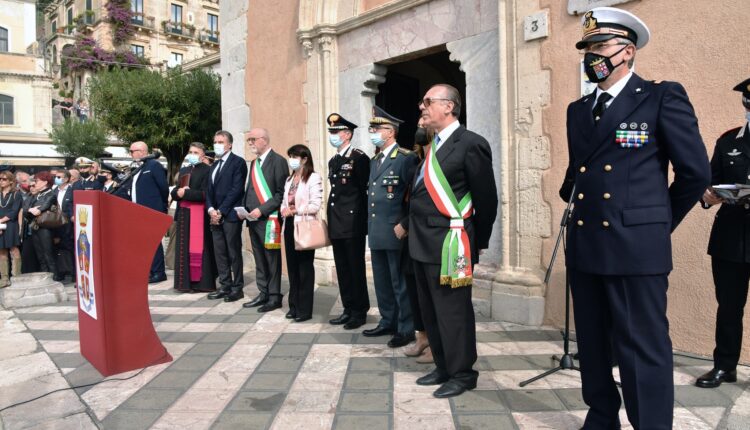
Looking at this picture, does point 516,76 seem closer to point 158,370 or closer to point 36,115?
point 158,370

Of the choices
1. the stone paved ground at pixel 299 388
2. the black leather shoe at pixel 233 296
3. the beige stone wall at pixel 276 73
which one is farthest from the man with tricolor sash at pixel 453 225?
the beige stone wall at pixel 276 73

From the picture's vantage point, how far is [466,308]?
3.26m

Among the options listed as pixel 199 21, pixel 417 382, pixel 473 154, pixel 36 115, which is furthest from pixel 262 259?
pixel 199 21

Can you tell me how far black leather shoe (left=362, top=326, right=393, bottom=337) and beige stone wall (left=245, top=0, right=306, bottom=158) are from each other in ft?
12.6

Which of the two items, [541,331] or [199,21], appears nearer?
[541,331]

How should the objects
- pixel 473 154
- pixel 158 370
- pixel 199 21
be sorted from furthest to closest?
pixel 199 21 < pixel 158 370 < pixel 473 154

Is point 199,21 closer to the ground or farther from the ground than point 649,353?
farther from the ground

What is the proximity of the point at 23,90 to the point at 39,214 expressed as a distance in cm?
3439

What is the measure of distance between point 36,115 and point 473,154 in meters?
40.2

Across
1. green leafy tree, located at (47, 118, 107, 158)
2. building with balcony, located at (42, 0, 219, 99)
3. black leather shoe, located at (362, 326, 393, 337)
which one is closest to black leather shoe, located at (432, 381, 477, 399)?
black leather shoe, located at (362, 326, 393, 337)

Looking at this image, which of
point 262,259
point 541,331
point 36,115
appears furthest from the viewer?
point 36,115

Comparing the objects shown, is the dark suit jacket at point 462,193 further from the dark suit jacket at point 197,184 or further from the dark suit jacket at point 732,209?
the dark suit jacket at point 197,184

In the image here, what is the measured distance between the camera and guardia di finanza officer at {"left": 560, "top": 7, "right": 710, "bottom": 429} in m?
2.18

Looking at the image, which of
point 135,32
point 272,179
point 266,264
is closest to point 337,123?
point 272,179
